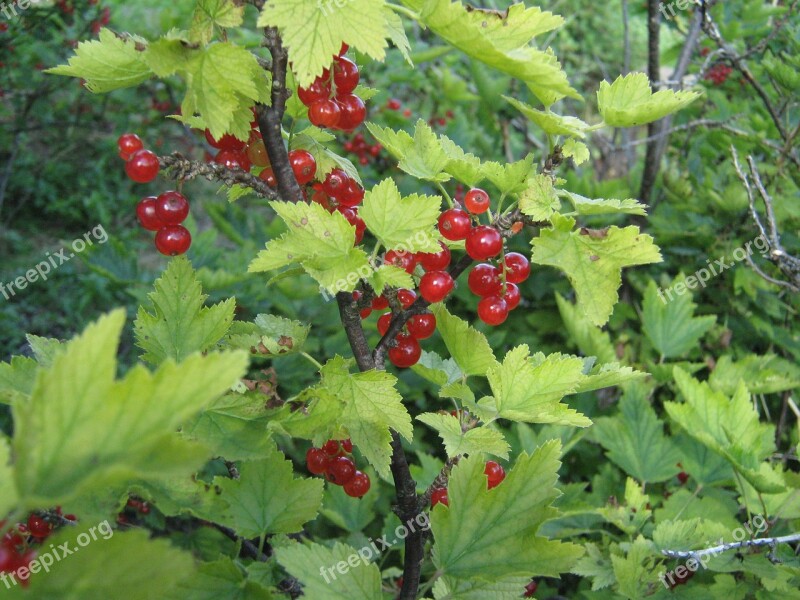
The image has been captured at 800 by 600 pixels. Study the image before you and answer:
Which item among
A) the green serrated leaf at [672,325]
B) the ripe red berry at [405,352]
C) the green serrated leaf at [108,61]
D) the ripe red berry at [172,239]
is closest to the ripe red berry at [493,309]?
the ripe red berry at [405,352]

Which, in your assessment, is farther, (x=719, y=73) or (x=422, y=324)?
(x=719, y=73)

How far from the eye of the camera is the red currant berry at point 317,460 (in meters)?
1.05

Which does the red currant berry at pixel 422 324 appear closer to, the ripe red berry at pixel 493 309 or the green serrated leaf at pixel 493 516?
the ripe red berry at pixel 493 309

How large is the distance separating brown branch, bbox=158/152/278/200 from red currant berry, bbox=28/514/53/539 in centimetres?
56

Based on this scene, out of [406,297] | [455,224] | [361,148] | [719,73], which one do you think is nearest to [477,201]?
[455,224]

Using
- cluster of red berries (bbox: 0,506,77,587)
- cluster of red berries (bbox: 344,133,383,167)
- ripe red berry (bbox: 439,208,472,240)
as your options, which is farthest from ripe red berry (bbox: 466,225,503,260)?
cluster of red berries (bbox: 344,133,383,167)

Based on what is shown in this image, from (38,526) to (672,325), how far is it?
1.60m

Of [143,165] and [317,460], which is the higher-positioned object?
[143,165]

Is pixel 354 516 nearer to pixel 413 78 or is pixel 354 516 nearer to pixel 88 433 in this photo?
pixel 88 433

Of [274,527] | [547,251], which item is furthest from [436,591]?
[547,251]

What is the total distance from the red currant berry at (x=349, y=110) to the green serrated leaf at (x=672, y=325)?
1.22 meters

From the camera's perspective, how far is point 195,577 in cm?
82

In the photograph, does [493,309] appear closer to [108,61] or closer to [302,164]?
[302,164]

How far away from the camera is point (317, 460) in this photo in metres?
1.05
